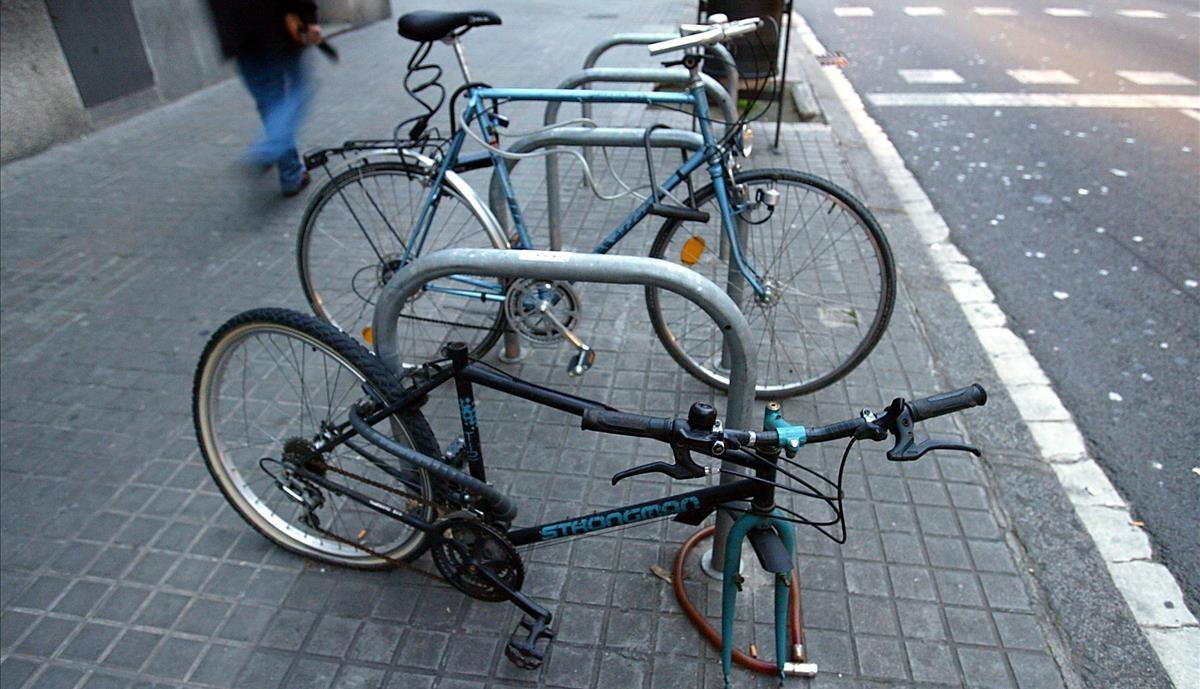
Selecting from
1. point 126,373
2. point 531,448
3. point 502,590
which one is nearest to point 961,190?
point 531,448

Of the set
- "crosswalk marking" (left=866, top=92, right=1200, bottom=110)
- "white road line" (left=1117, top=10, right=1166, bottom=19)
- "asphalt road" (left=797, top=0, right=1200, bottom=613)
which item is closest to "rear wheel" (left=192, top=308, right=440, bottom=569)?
"asphalt road" (left=797, top=0, right=1200, bottom=613)

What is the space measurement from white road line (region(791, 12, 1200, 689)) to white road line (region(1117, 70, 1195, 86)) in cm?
568

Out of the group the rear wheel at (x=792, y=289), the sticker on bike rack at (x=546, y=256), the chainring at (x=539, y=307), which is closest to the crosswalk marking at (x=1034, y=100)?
the rear wheel at (x=792, y=289)

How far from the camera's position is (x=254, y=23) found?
5.63 metres

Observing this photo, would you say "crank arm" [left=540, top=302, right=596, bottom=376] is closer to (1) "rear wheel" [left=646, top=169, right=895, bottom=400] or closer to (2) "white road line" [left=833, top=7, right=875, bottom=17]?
(1) "rear wheel" [left=646, top=169, right=895, bottom=400]

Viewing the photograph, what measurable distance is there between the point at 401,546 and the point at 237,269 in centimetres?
300

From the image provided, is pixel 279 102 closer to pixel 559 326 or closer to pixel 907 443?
pixel 559 326

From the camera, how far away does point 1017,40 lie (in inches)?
462

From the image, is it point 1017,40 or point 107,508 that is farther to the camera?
point 1017,40

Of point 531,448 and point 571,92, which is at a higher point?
point 571,92

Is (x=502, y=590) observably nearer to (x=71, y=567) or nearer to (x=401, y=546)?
(x=401, y=546)

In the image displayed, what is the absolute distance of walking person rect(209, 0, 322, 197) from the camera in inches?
221

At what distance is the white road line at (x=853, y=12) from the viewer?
14062 millimetres

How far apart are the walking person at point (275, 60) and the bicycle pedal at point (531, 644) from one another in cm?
462
